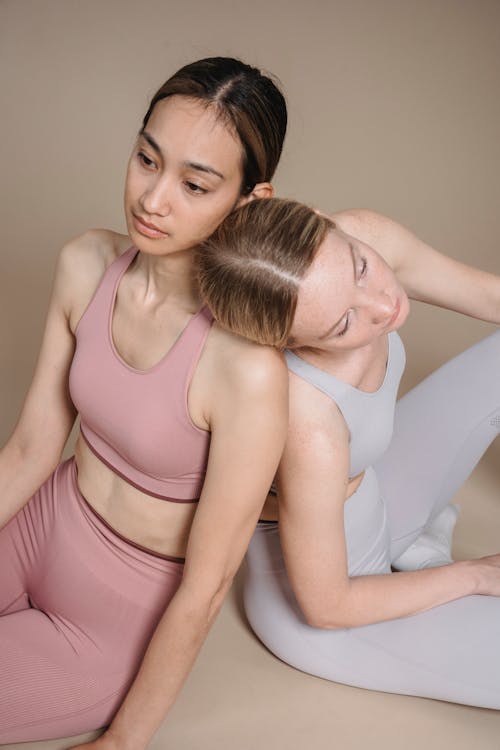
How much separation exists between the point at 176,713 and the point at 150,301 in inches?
33.8

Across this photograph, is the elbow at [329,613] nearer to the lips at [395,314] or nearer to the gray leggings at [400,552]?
the gray leggings at [400,552]

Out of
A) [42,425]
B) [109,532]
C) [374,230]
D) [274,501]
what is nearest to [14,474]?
[42,425]

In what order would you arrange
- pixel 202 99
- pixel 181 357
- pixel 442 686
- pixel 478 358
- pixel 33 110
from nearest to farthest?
pixel 202 99, pixel 181 357, pixel 442 686, pixel 478 358, pixel 33 110

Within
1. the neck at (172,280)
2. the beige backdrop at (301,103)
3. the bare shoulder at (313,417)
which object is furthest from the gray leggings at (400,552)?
the beige backdrop at (301,103)

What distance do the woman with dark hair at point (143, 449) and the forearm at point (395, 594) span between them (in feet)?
0.95

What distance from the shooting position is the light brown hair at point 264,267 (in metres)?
1.77

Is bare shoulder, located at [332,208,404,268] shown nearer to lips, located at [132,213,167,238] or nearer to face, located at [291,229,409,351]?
face, located at [291,229,409,351]

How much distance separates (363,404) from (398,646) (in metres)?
0.51

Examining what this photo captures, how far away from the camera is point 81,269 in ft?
6.86

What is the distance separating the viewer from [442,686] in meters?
2.17

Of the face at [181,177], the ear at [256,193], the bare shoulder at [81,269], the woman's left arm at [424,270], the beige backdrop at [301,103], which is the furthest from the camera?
the beige backdrop at [301,103]

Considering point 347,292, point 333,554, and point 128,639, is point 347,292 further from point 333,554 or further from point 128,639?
point 128,639

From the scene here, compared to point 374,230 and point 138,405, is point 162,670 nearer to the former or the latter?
point 138,405

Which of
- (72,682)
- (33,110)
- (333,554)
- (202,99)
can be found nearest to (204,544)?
(333,554)
